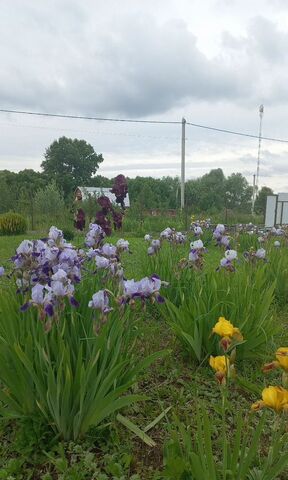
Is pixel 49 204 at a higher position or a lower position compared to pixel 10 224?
higher

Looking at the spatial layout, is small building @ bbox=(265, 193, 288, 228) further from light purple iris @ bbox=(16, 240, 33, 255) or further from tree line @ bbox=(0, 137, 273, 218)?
tree line @ bbox=(0, 137, 273, 218)

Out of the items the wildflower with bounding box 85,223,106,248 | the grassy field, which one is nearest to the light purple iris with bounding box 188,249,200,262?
the wildflower with bounding box 85,223,106,248

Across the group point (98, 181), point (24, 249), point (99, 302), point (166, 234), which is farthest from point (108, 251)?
point (98, 181)

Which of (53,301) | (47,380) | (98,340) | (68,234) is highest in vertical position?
(53,301)

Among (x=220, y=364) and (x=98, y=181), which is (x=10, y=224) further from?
(x=98, y=181)

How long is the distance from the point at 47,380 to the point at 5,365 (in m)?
0.27

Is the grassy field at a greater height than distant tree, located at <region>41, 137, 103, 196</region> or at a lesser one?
lesser

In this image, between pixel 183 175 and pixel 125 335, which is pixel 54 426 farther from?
pixel 183 175

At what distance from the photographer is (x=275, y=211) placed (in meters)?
16.4

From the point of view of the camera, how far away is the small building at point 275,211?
16.6 metres

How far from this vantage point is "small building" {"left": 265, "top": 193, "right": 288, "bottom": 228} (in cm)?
1658

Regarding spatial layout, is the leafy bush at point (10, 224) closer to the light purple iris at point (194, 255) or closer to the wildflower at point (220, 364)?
the light purple iris at point (194, 255)

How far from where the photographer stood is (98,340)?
1812mm

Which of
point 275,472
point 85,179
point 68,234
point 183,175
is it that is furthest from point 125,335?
point 85,179
